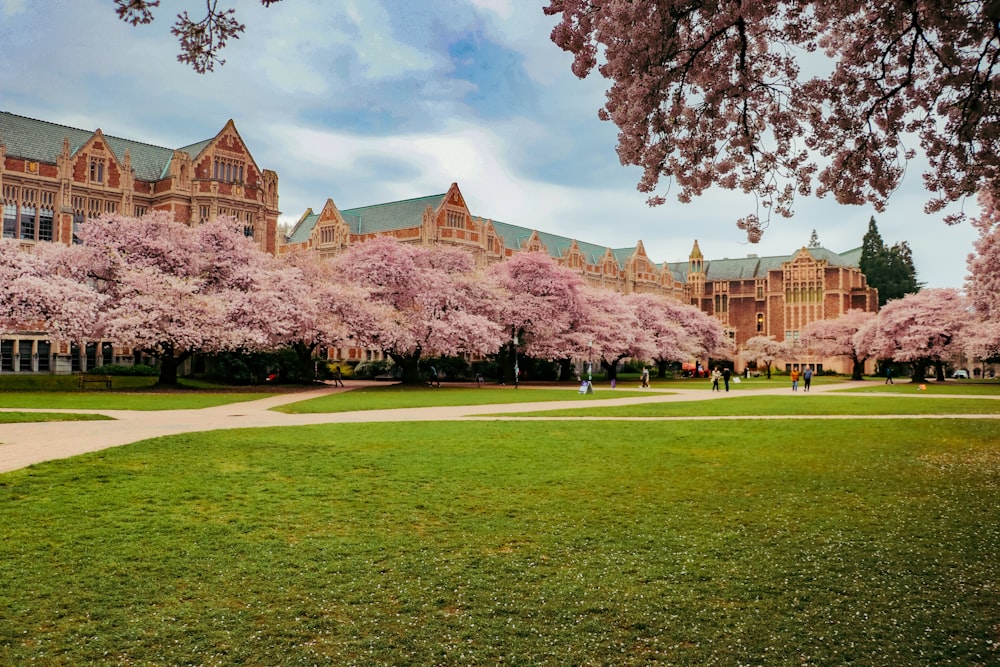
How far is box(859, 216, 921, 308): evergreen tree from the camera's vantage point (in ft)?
376

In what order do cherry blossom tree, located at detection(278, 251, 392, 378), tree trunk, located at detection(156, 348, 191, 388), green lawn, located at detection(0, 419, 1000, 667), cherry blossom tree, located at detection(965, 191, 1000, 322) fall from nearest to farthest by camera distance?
green lawn, located at detection(0, 419, 1000, 667)
cherry blossom tree, located at detection(965, 191, 1000, 322)
tree trunk, located at detection(156, 348, 191, 388)
cherry blossom tree, located at detection(278, 251, 392, 378)

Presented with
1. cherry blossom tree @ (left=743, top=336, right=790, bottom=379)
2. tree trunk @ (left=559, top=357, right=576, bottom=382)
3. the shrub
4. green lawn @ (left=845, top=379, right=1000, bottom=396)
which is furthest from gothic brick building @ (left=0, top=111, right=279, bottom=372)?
cherry blossom tree @ (left=743, top=336, right=790, bottom=379)

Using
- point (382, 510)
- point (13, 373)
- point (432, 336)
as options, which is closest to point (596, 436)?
point (382, 510)

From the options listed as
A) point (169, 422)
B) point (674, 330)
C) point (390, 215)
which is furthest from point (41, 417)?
point (390, 215)

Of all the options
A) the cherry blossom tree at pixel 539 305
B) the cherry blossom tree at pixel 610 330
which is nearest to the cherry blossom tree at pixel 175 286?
the cherry blossom tree at pixel 539 305

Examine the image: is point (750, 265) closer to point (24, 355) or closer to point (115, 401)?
point (24, 355)

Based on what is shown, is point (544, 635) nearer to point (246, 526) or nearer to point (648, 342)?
point (246, 526)

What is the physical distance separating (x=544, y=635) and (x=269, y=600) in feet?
7.85

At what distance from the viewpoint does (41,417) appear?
20.3 metres

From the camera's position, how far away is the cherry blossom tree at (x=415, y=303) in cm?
4419

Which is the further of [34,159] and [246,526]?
[34,159]

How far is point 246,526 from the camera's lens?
868 cm

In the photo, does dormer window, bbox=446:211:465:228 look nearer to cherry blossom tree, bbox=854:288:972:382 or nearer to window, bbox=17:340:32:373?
window, bbox=17:340:32:373

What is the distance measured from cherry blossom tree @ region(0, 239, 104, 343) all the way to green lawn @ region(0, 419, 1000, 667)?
83.0 feet
